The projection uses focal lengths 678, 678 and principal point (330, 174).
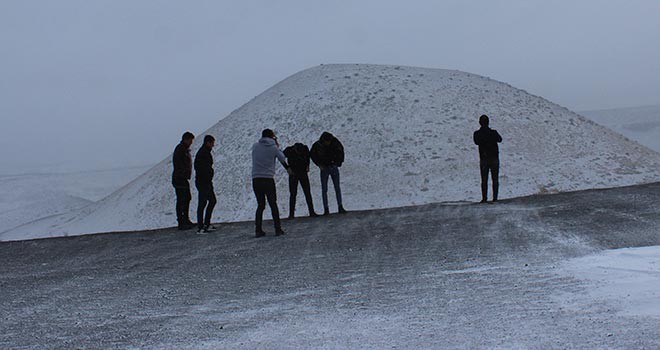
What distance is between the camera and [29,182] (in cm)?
6338

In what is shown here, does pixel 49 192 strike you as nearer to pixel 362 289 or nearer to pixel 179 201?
pixel 179 201

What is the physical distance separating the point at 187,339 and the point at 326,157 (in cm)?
1216

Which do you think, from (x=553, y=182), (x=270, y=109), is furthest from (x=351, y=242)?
(x=270, y=109)

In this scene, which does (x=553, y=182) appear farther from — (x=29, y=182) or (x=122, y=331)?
(x=29, y=182)

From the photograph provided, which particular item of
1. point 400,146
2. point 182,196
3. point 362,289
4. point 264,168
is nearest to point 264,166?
point 264,168

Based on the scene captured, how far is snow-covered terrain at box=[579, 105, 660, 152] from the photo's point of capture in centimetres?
9075

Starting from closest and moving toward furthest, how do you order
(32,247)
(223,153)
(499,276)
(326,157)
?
(499,276)
(32,247)
(326,157)
(223,153)

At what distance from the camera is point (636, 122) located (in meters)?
101

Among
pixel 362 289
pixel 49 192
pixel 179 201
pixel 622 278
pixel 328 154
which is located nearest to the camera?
pixel 622 278

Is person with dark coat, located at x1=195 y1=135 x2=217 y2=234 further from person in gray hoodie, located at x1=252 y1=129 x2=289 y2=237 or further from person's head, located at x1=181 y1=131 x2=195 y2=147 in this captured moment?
person in gray hoodie, located at x1=252 y1=129 x2=289 y2=237

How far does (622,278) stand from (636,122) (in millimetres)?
104943

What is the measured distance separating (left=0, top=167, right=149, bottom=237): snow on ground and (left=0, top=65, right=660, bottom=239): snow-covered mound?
10422 mm

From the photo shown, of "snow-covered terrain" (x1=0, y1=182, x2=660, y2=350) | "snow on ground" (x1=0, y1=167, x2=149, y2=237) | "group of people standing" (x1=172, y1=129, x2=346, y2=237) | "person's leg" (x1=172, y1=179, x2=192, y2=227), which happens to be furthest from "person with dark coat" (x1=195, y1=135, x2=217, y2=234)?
"snow on ground" (x1=0, y1=167, x2=149, y2=237)

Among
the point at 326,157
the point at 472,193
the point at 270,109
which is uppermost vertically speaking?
the point at 270,109
